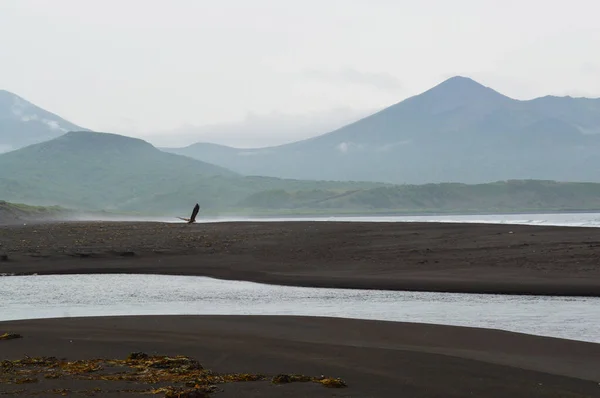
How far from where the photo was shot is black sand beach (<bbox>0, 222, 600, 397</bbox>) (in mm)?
12281

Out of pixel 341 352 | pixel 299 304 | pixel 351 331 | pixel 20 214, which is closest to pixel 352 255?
pixel 299 304

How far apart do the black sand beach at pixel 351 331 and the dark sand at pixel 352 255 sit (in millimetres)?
79

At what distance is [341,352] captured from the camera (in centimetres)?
1487

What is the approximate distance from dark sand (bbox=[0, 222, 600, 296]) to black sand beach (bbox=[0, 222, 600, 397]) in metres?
0.08

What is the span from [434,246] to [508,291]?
11382 mm

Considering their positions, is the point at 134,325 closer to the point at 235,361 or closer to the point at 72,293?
the point at 235,361

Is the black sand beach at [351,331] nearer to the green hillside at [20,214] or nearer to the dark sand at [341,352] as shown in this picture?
the dark sand at [341,352]

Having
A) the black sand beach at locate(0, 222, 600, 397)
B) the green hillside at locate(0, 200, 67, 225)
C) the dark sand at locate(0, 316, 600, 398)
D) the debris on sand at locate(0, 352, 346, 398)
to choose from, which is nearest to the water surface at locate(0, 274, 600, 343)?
the black sand beach at locate(0, 222, 600, 397)

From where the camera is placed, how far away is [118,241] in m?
43.1

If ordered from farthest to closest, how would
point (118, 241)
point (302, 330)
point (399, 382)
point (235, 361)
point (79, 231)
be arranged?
point (79, 231), point (118, 241), point (302, 330), point (235, 361), point (399, 382)

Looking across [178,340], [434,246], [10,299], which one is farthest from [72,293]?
[434,246]

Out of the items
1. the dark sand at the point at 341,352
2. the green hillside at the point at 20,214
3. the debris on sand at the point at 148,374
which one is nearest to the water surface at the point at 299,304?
the dark sand at the point at 341,352

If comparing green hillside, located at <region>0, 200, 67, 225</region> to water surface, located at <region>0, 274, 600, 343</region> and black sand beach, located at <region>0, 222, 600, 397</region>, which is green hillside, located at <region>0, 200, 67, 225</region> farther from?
water surface, located at <region>0, 274, 600, 343</region>

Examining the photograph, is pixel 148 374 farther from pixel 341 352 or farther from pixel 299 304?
pixel 299 304
